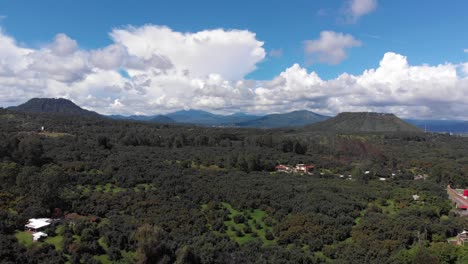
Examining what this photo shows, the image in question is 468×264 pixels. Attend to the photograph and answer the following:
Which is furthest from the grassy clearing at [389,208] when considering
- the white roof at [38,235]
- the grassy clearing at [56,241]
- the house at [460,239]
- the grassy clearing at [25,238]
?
the grassy clearing at [25,238]

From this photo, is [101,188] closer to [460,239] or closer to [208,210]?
[208,210]

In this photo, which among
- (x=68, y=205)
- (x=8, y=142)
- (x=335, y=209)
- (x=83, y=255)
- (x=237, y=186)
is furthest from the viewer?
(x=8, y=142)

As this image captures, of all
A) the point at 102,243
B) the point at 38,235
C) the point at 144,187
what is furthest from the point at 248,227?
the point at 38,235

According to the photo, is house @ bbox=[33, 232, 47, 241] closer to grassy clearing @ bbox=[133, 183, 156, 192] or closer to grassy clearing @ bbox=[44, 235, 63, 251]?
grassy clearing @ bbox=[44, 235, 63, 251]

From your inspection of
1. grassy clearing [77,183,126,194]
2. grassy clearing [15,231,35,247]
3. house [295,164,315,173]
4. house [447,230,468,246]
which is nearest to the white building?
grassy clearing [15,231,35,247]

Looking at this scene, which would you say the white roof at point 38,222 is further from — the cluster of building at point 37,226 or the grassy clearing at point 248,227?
the grassy clearing at point 248,227

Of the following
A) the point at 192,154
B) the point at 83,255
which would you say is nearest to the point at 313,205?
the point at 83,255

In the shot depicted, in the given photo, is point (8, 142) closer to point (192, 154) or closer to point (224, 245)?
point (192, 154)
